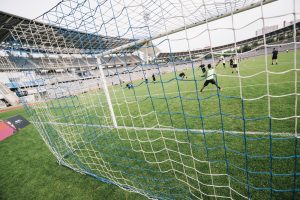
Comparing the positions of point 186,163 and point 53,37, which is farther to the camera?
point 53,37

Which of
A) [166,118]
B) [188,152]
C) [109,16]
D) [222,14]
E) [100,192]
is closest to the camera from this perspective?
[222,14]

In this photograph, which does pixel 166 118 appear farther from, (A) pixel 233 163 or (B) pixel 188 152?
(A) pixel 233 163

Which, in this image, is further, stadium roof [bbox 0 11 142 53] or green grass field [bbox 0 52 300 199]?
stadium roof [bbox 0 11 142 53]

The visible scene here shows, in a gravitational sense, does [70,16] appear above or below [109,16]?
above

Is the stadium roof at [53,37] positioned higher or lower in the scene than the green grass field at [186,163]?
higher

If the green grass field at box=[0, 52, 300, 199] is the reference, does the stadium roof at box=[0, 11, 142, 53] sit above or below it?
above

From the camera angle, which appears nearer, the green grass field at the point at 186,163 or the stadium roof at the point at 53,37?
the green grass field at the point at 186,163

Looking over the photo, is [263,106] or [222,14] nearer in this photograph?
[222,14]

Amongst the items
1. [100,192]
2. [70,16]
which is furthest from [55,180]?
[70,16]

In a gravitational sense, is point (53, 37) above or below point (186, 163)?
above

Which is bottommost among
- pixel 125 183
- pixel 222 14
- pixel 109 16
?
pixel 125 183

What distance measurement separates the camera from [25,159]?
4828 mm

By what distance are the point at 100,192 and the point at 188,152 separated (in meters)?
1.80

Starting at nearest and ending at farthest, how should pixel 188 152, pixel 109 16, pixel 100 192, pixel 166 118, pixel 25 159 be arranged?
1. pixel 109 16
2. pixel 100 192
3. pixel 188 152
4. pixel 25 159
5. pixel 166 118
